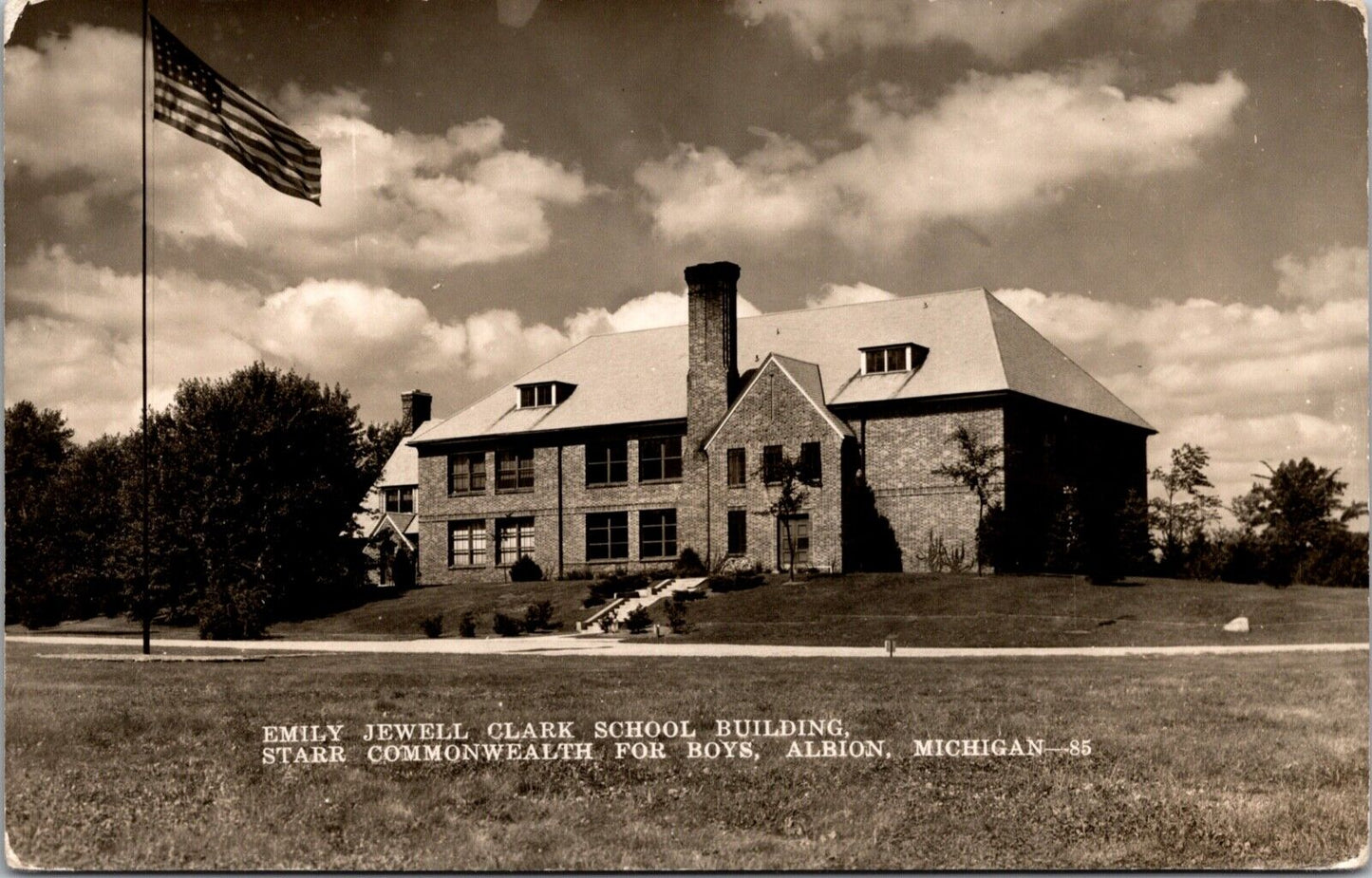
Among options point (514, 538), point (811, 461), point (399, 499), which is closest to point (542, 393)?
point (514, 538)

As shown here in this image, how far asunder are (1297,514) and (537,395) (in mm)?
26474

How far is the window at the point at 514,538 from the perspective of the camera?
129 ft

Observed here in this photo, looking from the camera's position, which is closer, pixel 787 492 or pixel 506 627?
pixel 506 627

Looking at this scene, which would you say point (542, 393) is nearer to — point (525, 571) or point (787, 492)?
point (525, 571)

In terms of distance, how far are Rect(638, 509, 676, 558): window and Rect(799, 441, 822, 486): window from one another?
5362 mm

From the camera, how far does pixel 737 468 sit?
113 feet

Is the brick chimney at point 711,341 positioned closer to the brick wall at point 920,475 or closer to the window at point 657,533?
the window at point 657,533

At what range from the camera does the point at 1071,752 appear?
10469 mm

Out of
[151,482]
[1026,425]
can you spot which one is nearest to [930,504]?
[1026,425]

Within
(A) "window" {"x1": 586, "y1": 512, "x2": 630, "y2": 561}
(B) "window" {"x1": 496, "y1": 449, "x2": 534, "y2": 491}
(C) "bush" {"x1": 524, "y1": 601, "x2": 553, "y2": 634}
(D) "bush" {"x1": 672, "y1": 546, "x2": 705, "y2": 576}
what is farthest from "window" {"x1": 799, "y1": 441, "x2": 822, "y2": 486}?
(B) "window" {"x1": 496, "y1": 449, "x2": 534, "y2": 491}

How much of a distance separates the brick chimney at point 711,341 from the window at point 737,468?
123 cm

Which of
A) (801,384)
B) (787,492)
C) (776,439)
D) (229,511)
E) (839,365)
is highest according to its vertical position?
(839,365)

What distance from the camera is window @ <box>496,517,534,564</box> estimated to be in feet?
129

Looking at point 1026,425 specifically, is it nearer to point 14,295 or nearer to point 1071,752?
point 1071,752
